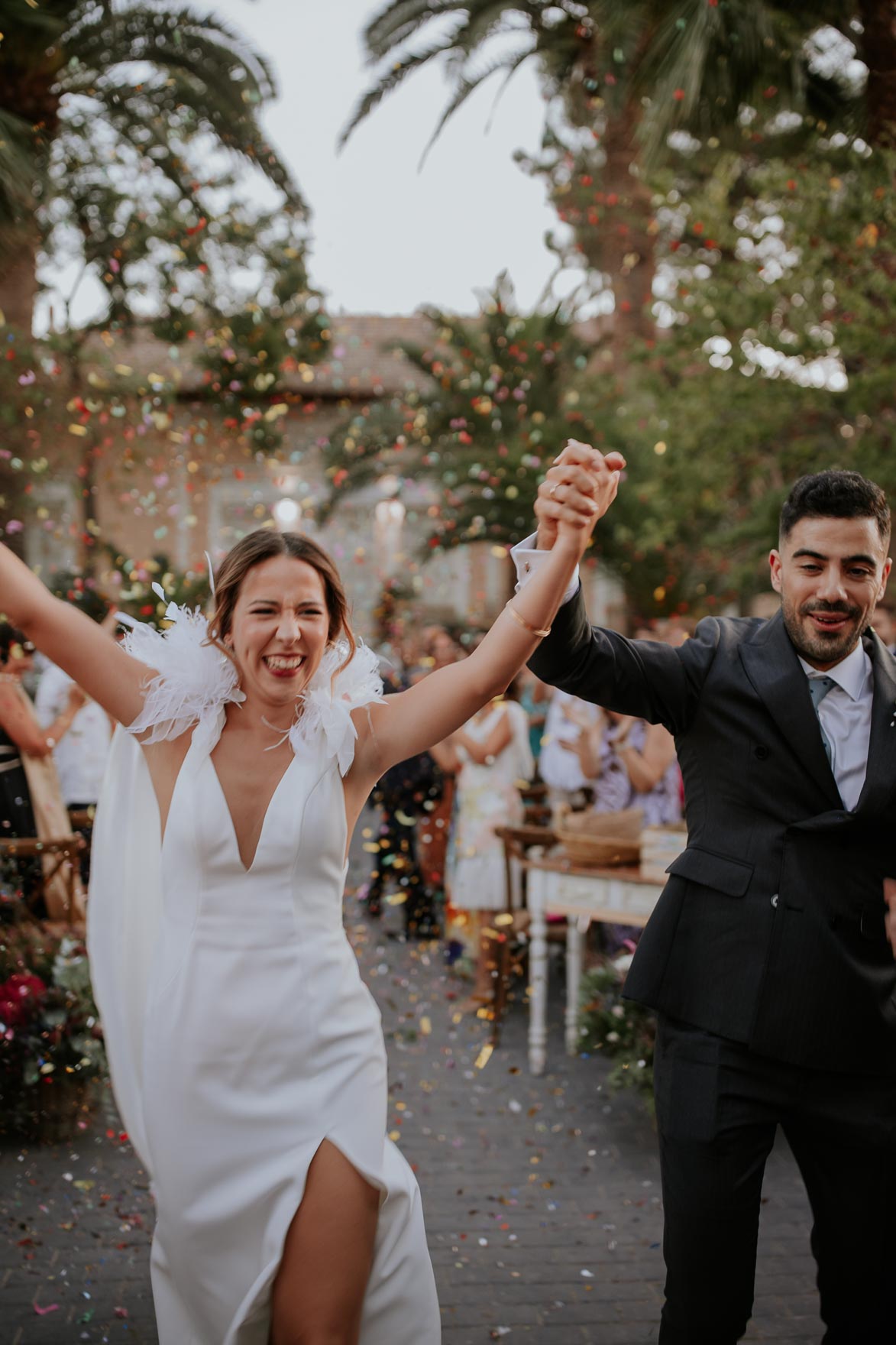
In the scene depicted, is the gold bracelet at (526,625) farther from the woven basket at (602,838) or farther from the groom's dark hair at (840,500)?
the woven basket at (602,838)

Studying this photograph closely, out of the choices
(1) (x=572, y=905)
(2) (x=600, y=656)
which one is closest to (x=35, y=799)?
(1) (x=572, y=905)

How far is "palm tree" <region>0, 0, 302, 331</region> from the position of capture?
9.66m

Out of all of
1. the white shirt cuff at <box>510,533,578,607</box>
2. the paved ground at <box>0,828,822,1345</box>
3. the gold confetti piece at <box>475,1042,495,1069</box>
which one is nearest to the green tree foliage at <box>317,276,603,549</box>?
the gold confetti piece at <box>475,1042,495,1069</box>

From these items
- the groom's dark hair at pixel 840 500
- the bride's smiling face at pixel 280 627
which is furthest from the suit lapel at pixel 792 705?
the bride's smiling face at pixel 280 627

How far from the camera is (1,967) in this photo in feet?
16.1

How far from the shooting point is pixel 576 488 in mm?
2430

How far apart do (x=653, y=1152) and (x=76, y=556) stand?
45.0 feet

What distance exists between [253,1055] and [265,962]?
180mm

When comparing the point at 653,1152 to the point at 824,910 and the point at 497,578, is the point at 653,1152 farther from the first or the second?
the point at 497,578

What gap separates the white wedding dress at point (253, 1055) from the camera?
2348 mm

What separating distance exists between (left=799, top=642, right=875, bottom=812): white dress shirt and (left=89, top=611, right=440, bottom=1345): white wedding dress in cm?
106

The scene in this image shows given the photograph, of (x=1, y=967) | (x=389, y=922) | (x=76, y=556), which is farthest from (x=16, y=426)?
(x=1, y=967)

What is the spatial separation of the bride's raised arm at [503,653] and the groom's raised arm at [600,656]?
0.08 feet

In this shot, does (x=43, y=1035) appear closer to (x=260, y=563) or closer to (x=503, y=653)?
(x=260, y=563)
